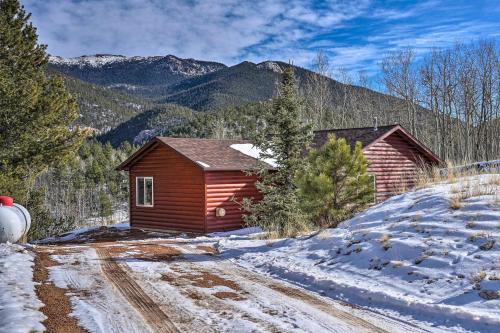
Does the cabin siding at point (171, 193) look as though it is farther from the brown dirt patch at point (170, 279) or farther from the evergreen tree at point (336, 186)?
the brown dirt patch at point (170, 279)

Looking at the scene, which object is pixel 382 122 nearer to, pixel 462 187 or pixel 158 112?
pixel 462 187

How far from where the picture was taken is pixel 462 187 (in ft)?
31.4

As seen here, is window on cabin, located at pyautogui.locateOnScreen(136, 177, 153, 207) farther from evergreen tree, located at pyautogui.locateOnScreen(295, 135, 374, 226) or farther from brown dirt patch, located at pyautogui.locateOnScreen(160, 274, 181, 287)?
brown dirt patch, located at pyautogui.locateOnScreen(160, 274, 181, 287)

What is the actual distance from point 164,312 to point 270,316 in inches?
53.7

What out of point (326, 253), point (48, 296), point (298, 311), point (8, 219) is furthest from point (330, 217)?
point (8, 219)

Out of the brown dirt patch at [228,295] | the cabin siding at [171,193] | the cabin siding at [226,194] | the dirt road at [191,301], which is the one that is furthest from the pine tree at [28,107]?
the brown dirt patch at [228,295]

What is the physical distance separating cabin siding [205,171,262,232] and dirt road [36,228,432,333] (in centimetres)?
863

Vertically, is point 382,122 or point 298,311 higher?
point 382,122

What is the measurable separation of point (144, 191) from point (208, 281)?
1422 centimetres

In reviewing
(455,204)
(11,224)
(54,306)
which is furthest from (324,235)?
(11,224)

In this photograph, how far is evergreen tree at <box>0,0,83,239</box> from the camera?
18.6 metres

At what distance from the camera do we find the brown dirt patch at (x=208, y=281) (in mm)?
7263

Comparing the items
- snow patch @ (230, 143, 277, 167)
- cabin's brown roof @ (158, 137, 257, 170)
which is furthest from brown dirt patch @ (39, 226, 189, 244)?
snow patch @ (230, 143, 277, 167)

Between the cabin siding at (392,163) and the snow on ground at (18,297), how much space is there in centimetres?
1576
